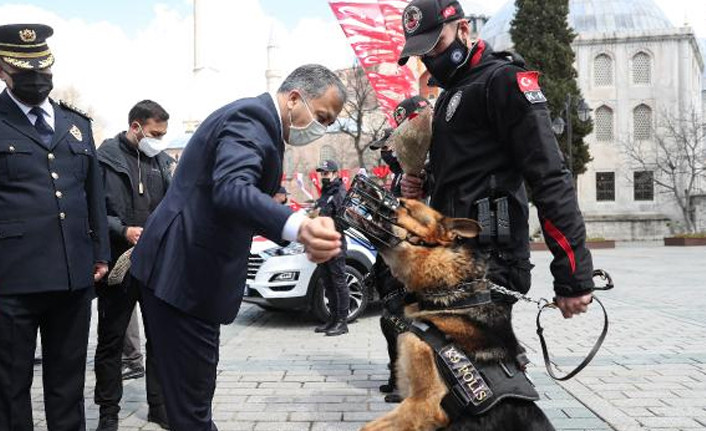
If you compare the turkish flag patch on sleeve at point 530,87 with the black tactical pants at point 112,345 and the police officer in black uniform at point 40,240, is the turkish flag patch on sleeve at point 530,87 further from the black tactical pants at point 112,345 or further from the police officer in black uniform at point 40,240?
the black tactical pants at point 112,345

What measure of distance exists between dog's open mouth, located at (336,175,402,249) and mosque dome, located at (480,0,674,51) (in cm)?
4779

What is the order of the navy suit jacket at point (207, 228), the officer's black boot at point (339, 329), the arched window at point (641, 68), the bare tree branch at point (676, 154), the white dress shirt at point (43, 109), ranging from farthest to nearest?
the arched window at point (641, 68), the bare tree branch at point (676, 154), the officer's black boot at point (339, 329), the white dress shirt at point (43, 109), the navy suit jacket at point (207, 228)

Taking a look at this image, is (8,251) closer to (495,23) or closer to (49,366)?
(49,366)

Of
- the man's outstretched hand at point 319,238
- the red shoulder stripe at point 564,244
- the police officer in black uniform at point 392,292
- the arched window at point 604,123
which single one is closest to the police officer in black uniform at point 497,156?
the red shoulder stripe at point 564,244

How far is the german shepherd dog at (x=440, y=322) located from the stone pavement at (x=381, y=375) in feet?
6.28

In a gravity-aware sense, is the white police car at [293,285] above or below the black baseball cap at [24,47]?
below

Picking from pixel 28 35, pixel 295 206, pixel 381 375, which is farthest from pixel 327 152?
pixel 28 35

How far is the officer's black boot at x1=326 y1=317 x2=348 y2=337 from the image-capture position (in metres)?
8.02

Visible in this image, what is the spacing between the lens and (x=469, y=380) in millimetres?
2523

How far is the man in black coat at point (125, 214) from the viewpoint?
14.2ft

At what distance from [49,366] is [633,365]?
5.13 meters

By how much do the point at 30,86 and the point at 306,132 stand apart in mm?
1712

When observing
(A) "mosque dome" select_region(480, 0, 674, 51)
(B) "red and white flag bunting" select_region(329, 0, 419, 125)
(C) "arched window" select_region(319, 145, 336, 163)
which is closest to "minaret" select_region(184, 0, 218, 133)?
(C) "arched window" select_region(319, 145, 336, 163)

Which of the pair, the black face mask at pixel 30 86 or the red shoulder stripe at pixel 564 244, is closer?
the red shoulder stripe at pixel 564 244
